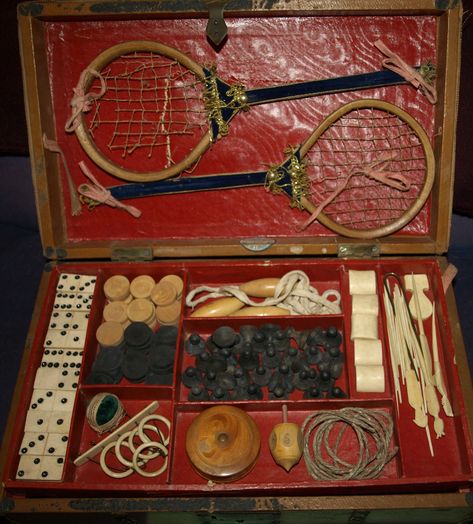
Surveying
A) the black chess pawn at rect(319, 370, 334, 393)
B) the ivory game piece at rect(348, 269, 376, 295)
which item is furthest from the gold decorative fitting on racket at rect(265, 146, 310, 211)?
the black chess pawn at rect(319, 370, 334, 393)

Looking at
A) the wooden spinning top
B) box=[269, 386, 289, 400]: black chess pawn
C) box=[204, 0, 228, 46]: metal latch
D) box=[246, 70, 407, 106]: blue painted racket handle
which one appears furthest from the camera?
box=[246, 70, 407, 106]: blue painted racket handle

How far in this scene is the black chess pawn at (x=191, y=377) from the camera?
7.82 ft

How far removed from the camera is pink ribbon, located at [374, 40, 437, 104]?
7.63ft

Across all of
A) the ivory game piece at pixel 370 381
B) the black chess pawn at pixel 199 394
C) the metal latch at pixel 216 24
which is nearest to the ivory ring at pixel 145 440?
the black chess pawn at pixel 199 394

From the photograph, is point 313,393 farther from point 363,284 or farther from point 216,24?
point 216,24

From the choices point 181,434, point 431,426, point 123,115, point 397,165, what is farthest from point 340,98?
point 181,434

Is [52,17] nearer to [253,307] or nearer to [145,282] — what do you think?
[145,282]

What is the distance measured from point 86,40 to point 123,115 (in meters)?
0.36

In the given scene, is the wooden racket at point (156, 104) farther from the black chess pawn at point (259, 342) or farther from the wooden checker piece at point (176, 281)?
the black chess pawn at point (259, 342)

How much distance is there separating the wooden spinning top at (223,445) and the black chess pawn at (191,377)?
0.72 feet

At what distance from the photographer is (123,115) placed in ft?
8.20

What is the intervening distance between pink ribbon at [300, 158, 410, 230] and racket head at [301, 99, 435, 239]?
24 millimetres

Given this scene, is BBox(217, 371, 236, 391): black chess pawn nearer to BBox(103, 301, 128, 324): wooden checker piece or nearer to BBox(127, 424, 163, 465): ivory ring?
BBox(127, 424, 163, 465): ivory ring

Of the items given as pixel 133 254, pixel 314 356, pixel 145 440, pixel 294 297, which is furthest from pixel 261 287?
pixel 145 440
